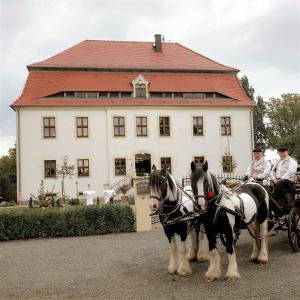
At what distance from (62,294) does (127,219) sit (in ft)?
25.4

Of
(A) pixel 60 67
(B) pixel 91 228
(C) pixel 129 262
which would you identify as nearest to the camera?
(C) pixel 129 262

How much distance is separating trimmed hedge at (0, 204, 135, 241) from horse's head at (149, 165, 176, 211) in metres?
6.72

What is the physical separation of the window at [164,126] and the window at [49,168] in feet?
27.8

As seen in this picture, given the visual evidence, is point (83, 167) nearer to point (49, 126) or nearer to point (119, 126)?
point (49, 126)

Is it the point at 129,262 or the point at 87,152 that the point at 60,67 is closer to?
the point at 87,152

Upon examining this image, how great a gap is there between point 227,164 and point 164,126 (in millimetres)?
5635

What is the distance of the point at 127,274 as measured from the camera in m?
7.88

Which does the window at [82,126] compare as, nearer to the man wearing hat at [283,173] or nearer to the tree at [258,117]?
the man wearing hat at [283,173]

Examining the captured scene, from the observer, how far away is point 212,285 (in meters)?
6.77

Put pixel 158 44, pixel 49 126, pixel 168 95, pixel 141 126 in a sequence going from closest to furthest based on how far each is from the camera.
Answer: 1. pixel 49 126
2. pixel 141 126
3. pixel 168 95
4. pixel 158 44

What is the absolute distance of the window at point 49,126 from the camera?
31.7 m

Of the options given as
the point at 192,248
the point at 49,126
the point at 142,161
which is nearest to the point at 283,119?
the point at 142,161

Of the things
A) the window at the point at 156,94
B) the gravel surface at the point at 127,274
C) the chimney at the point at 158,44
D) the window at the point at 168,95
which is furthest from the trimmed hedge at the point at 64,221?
the chimney at the point at 158,44

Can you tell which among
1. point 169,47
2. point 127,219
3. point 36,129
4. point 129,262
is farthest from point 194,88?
point 129,262
